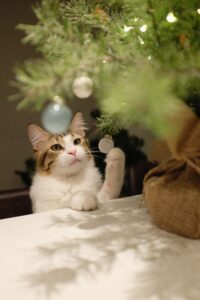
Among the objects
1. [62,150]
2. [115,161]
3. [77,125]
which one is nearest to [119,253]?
[115,161]

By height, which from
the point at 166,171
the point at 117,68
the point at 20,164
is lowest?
the point at 20,164

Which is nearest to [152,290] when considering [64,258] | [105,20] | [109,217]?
[64,258]

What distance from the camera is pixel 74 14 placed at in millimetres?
457

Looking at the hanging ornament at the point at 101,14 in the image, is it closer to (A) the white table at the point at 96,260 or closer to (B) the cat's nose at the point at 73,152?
(A) the white table at the point at 96,260

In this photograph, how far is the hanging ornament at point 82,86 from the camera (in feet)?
1.13

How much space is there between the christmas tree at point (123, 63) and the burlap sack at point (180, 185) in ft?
0.25

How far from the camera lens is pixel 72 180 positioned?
39.3 inches

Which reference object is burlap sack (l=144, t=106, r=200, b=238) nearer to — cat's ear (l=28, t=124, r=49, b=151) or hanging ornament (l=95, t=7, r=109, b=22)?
hanging ornament (l=95, t=7, r=109, b=22)

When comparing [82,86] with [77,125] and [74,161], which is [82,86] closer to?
[74,161]

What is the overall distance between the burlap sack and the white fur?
334mm

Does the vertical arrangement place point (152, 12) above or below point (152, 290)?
above

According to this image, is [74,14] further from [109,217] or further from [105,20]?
[109,217]

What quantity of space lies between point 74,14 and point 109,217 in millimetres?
411

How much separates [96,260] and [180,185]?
18cm
